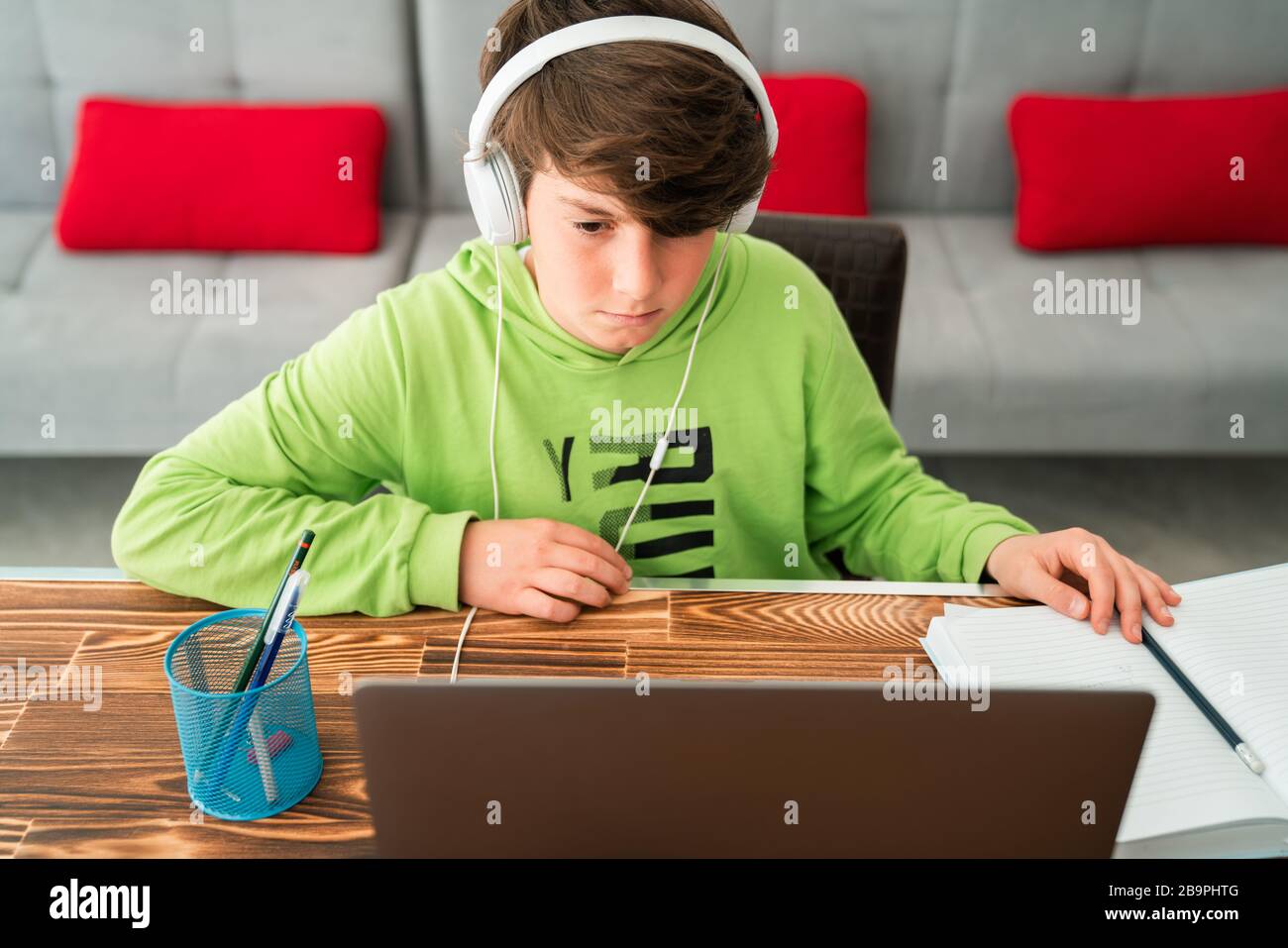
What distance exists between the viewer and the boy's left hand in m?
0.94

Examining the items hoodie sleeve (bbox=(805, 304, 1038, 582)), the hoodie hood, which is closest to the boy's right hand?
the hoodie hood

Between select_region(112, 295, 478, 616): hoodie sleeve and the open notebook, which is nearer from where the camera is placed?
the open notebook

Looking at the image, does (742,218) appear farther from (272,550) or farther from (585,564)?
(272,550)

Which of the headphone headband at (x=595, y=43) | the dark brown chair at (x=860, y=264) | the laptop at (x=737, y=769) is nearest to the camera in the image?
the laptop at (x=737, y=769)

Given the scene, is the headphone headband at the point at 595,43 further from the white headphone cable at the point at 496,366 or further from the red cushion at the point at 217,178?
the red cushion at the point at 217,178

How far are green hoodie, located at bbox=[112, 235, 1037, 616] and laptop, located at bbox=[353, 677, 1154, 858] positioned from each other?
1.20 ft

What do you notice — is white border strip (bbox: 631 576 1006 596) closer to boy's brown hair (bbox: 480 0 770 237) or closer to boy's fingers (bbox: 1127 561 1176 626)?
boy's fingers (bbox: 1127 561 1176 626)

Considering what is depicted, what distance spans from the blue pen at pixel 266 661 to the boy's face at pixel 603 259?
360 millimetres

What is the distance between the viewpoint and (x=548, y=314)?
1113 millimetres

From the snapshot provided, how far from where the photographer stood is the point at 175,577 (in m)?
0.96

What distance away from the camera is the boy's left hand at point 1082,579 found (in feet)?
3.08

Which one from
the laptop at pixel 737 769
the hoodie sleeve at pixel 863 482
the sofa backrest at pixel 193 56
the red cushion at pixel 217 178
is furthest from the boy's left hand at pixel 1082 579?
the sofa backrest at pixel 193 56

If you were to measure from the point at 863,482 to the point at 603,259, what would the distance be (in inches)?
16.4
